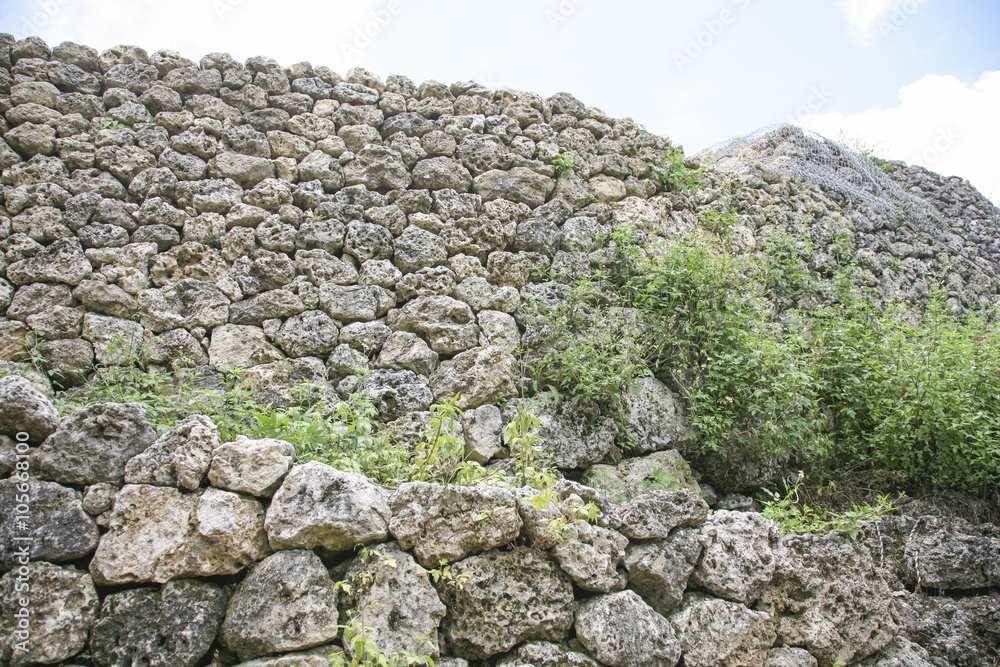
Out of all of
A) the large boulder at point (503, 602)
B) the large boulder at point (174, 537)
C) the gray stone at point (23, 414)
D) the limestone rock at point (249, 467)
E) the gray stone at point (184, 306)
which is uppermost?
the gray stone at point (184, 306)

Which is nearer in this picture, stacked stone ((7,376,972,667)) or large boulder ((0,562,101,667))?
large boulder ((0,562,101,667))

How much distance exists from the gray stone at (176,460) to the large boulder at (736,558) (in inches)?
91.5

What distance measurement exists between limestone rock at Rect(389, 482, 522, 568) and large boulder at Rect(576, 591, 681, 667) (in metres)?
0.51

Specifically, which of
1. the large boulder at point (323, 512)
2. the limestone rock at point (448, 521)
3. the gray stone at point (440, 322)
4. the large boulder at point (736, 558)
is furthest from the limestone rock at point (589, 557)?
the gray stone at point (440, 322)

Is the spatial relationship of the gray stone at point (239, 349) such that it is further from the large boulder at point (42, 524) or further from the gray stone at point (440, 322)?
the large boulder at point (42, 524)

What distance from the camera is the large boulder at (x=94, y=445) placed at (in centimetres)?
214

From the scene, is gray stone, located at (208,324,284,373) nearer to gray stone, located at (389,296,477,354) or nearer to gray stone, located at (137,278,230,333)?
gray stone, located at (137,278,230,333)

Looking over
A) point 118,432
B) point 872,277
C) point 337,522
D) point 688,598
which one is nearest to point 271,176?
point 118,432

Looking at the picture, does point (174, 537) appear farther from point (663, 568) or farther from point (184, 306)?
point (184, 306)

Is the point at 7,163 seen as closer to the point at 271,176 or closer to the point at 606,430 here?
the point at 271,176

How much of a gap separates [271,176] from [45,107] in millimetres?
1923

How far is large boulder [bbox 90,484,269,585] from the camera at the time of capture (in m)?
2.07

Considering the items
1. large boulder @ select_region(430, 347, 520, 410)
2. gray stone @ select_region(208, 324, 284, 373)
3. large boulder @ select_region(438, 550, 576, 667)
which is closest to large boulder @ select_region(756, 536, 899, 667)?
large boulder @ select_region(438, 550, 576, 667)

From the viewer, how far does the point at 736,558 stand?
2637mm
